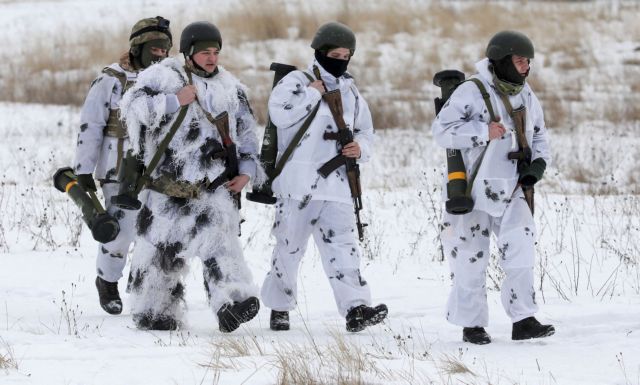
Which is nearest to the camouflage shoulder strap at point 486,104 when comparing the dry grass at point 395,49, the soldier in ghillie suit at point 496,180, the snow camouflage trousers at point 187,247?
the soldier in ghillie suit at point 496,180

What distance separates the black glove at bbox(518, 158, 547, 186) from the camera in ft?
19.9

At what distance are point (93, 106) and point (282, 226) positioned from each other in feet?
4.95

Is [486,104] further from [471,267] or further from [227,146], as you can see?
[227,146]

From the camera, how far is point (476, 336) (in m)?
6.14

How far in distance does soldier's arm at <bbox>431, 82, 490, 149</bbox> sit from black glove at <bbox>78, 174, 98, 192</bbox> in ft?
7.65

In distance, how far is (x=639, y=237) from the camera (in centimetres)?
941

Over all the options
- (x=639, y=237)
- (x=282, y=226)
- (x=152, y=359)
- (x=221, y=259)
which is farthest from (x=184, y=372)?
(x=639, y=237)

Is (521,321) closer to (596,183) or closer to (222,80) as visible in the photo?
(222,80)

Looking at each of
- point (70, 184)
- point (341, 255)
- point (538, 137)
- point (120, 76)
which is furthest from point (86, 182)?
point (538, 137)

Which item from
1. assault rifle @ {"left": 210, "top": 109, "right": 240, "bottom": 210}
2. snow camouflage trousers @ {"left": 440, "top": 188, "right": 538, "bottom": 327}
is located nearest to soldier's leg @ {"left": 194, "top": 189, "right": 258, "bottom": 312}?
assault rifle @ {"left": 210, "top": 109, "right": 240, "bottom": 210}

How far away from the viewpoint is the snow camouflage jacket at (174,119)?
20.5 ft

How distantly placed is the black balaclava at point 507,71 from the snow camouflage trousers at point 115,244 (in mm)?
2588

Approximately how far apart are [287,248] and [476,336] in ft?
4.34

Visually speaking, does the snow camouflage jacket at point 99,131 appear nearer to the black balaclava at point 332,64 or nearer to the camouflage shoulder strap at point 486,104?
the black balaclava at point 332,64
